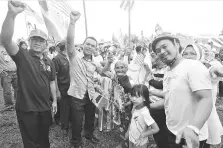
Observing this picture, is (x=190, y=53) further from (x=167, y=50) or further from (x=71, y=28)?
(x=71, y=28)

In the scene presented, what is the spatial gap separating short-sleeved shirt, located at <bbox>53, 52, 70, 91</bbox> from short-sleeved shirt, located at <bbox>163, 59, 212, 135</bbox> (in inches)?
109

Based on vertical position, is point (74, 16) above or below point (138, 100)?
above

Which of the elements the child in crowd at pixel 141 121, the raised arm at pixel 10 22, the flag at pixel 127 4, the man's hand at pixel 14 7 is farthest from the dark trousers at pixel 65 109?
the flag at pixel 127 4

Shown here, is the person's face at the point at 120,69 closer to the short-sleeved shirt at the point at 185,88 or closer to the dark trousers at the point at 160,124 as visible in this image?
the dark trousers at the point at 160,124

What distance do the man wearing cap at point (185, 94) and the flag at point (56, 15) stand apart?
8.31ft

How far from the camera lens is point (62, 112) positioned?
392cm

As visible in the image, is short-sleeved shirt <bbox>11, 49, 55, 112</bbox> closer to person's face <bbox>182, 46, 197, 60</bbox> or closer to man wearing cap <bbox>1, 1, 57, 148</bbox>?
man wearing cap <bbox>1, 1, 57, 148</bbox>

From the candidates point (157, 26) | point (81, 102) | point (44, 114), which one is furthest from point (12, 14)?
point (157, 26)

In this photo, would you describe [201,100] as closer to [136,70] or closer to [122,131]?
[136,70]

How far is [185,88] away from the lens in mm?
1412

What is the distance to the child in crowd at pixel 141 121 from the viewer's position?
2297 mm

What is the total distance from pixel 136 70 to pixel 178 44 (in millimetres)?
1412

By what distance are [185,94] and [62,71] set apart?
299 centimetres

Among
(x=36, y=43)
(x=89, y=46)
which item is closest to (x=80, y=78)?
(x=89, y=46)
